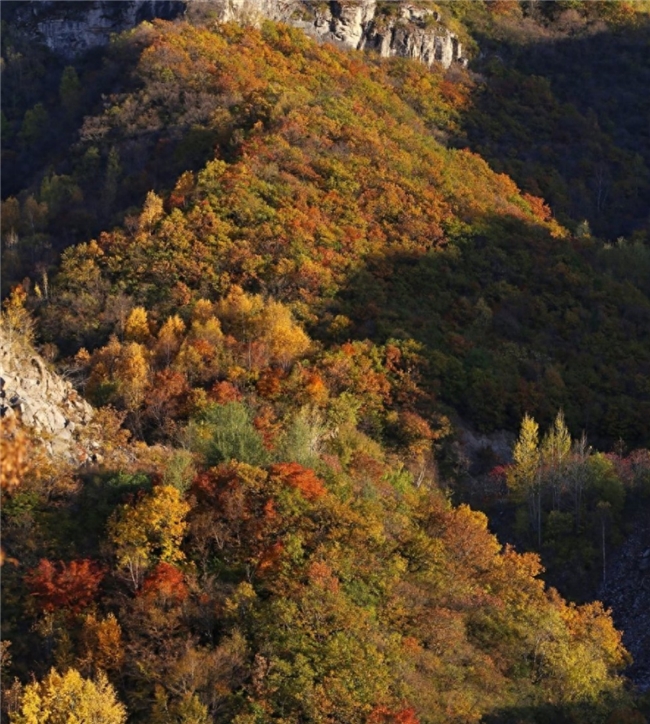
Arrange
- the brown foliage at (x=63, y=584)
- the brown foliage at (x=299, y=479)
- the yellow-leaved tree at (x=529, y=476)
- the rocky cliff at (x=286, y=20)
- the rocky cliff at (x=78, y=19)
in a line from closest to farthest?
the brown foliage at (x=63, y=584)
the brown foliage at (x=299, y=479)
the yellow-leaved tree at (x=529, y=476)
the rocky cliff at (x=286, y=20)
the rocky cliff at (x=78, y=19)

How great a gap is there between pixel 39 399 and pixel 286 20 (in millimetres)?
76388

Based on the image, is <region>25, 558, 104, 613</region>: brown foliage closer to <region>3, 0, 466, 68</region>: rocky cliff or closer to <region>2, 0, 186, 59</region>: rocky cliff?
<region>3, 0, 466, 68</region>: rocky cliff

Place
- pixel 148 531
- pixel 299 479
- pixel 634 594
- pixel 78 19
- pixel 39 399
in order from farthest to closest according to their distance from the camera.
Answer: pixel 78 19 < pixel 634 594 < pixel 299 479 < pixel 39 399 < pixel 148 531

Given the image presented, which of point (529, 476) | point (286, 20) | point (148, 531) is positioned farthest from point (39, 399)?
point (286, 20)

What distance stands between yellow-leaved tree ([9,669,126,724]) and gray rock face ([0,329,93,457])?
9.75m

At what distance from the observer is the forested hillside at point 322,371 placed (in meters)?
37.4

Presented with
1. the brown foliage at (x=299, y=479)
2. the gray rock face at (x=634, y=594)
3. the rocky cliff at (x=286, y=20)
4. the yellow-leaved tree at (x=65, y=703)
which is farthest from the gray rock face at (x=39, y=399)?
the rocky cliff at (x=286, y=20)

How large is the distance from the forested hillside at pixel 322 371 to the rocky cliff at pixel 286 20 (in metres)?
2.82

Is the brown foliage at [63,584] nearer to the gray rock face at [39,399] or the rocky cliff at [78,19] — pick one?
the gray rock face at [39,399]

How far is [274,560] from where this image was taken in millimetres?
39969

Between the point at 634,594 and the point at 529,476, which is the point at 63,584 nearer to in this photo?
the point at 634,594

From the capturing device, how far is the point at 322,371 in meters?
65.2

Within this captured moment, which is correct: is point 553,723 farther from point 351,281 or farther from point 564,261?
point 564,261

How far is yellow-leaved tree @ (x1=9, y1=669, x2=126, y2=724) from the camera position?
3203 cm
